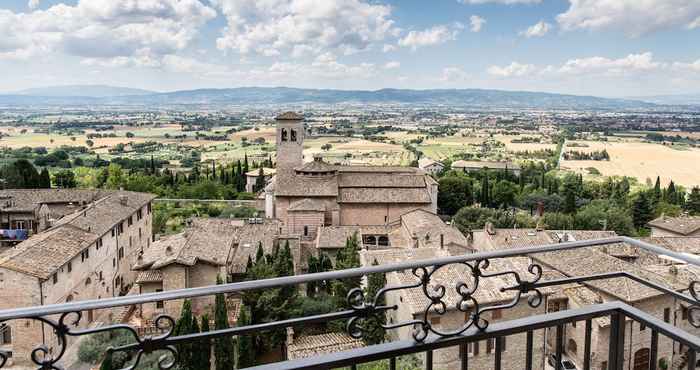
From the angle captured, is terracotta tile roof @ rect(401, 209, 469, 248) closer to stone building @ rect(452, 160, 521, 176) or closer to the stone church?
the stone church

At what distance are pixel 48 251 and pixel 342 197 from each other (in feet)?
50.9

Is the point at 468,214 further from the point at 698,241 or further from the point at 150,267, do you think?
the point at 150,267

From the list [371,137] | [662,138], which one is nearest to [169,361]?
[371,137]

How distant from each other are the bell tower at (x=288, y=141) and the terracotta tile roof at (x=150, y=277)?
1548cm

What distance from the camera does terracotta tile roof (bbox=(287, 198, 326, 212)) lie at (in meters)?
27.6

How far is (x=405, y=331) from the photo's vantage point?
14.3m

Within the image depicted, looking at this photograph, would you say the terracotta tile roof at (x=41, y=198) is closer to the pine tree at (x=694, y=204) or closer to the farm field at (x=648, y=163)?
the pine tree at (x=694, y=204)

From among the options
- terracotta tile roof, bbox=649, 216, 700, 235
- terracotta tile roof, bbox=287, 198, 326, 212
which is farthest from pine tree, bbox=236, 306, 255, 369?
terracotta tile roof, bbox=649, 216, 700, 235

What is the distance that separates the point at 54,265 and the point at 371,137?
107853mm

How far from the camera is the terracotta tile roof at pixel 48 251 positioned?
50.1 feet

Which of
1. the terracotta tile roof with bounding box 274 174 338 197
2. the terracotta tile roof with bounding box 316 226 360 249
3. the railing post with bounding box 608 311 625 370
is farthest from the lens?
the terracotta tile roof with bounding box 274 174 338 197

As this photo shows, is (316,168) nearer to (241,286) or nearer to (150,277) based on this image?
(150,277)

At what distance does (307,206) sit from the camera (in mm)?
27750

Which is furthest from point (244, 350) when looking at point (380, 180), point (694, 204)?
point (694, 204)
